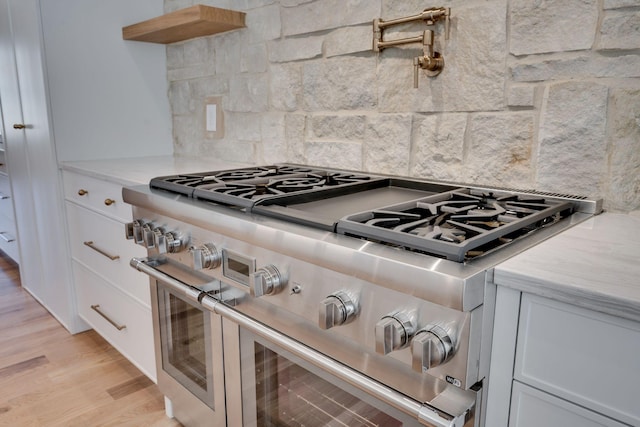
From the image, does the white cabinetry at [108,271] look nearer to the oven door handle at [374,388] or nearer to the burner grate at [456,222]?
the oven door handle at [374,388]

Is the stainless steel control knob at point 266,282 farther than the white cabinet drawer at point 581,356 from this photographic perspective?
Yes

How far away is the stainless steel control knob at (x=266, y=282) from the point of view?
96 centimetres

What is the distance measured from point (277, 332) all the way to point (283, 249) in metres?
0.21

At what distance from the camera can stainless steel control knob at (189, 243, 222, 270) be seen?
1.14 meters

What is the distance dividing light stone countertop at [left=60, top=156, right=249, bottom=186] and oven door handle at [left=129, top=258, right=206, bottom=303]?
32 cm

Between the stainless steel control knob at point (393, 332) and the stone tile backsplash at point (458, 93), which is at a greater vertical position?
the stone tile backsplash at point (458, 93)

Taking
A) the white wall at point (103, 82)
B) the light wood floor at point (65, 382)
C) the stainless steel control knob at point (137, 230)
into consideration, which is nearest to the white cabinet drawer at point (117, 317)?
the light wood floor at point (65, 382)

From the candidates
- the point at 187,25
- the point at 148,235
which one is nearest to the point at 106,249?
the point at 148,235

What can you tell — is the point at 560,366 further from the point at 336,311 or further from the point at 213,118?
the point at 213,118

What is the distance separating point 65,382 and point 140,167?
0.99 m

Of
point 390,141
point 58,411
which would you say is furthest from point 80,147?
point 390,141

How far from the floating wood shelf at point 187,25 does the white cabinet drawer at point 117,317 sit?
46.4 inches

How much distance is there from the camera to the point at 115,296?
78.7 inches

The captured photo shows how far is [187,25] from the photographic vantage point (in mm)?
2045
